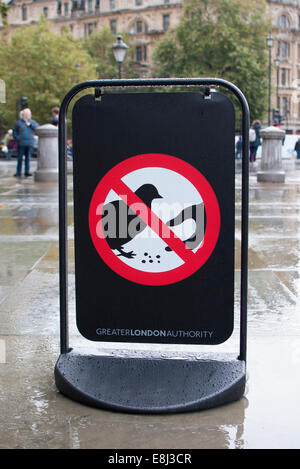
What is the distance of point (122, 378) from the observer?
315cm

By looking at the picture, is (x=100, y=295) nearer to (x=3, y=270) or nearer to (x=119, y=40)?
(x=3, y=270)

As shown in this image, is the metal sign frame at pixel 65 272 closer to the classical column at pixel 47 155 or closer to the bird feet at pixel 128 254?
the bird feet at pixel 128 254

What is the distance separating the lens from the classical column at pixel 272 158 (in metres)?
17.1

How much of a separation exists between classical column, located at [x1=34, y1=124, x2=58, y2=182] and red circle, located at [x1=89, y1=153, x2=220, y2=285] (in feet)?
46.4

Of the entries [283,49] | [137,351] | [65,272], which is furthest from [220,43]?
[65,272]

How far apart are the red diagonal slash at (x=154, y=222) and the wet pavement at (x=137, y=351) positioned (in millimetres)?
671

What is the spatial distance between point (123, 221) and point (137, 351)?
79 cm

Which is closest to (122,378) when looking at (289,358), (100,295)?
(100,295)

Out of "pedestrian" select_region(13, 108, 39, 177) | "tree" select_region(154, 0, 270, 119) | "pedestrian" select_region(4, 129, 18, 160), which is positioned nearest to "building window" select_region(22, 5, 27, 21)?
"tree" select_region(154, 0, 270, 119)

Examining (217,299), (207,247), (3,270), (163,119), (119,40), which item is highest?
(119,40)

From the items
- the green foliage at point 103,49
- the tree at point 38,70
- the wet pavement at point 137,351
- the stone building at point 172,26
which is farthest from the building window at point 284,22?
the wet pavement at point 137,351

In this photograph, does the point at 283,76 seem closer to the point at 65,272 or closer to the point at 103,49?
the point at 103,49

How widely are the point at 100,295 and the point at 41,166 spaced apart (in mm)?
14409

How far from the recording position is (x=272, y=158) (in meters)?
17.2
